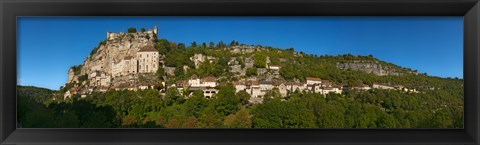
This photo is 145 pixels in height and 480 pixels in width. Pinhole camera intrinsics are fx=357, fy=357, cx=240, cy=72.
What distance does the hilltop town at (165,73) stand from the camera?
185 centimetres

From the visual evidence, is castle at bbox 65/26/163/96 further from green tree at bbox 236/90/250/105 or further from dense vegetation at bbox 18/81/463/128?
green tree at bbox 236/90/250/105

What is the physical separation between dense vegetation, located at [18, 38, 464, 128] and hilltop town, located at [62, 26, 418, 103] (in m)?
0.02

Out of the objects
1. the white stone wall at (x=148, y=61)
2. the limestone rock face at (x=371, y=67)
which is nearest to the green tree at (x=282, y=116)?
the limestone rock face at (x=371, y=67)

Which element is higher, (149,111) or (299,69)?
(299,69)

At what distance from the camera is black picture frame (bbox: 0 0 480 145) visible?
1543 millimetres

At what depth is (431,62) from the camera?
6.38 ft

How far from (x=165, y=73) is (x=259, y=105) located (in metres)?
0.53

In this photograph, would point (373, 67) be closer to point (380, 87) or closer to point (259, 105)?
point (380, 87)

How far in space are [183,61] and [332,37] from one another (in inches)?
31.9
